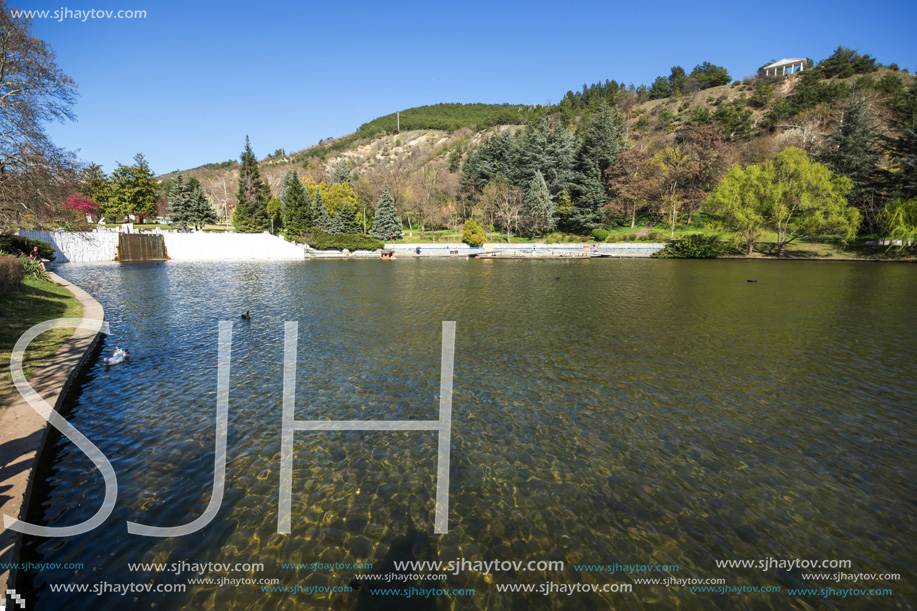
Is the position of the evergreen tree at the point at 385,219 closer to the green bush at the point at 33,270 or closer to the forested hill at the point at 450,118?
the green bush at the point at 33,270

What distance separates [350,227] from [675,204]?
4930 cm

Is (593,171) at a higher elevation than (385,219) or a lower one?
higher

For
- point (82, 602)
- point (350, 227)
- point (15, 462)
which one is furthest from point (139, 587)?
point (350, 227)

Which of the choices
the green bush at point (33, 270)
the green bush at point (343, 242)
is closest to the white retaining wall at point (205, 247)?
the green bush at point (343, 242)

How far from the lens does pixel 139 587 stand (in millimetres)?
4180

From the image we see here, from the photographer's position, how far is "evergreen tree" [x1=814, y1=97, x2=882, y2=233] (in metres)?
44.8

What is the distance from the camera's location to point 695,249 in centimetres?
4659

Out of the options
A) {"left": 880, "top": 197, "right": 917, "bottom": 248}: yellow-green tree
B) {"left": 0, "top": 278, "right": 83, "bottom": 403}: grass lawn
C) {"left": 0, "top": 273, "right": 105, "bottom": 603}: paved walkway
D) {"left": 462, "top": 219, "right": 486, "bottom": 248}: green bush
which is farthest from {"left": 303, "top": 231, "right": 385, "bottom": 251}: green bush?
{"left": 880, "top": 197, "right": 917, "bottom": 248}: yellow-green tree

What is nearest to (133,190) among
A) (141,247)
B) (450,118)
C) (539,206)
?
(141,247)

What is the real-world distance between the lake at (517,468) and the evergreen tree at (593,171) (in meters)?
50.2

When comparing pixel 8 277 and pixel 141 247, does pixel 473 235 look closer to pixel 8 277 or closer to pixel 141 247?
pixel 141 247

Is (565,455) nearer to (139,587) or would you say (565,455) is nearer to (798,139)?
(139,587)

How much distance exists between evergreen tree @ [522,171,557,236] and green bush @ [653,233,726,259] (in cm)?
1855

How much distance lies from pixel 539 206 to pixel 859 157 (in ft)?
124
